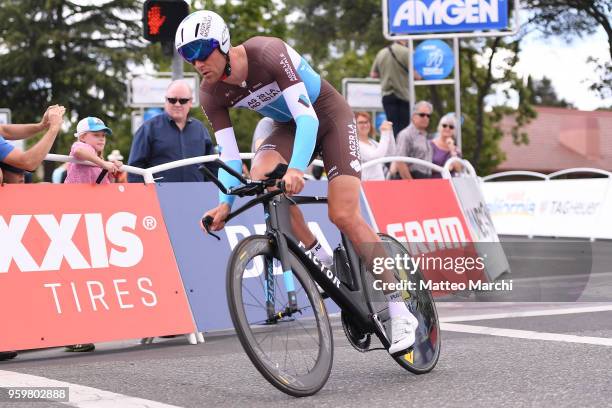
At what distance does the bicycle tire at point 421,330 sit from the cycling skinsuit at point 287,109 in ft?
1.99

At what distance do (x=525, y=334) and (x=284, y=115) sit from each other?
8.97 ft

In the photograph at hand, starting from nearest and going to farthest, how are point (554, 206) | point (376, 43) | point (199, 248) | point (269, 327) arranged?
point (269, 327) → point (199, 248) → point (554, 206) → point (376, 43)

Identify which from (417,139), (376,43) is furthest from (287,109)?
(376,43)

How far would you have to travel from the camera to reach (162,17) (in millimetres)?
12500

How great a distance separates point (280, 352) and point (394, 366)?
1553mm

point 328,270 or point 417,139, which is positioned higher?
point 328,270

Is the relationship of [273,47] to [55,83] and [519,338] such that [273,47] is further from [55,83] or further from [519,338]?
[55,83]

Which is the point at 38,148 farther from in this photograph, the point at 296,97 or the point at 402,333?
the point at 402,333

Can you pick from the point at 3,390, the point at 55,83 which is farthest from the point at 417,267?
the point at 55,83

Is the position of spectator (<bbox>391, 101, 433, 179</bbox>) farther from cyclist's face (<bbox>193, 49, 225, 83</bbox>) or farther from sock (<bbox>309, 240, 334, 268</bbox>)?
cyclist's face (<bbox>193, 49, 225, 83</bbox>)

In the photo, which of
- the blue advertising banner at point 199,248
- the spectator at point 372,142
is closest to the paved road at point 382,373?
the blue advertising banner at point 199,248

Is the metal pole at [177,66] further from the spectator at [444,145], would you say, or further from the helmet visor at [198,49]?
the helmet visor at [198,49]

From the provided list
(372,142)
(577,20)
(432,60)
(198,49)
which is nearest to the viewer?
(198,49)

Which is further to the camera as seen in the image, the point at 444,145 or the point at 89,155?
the point at 444,145
